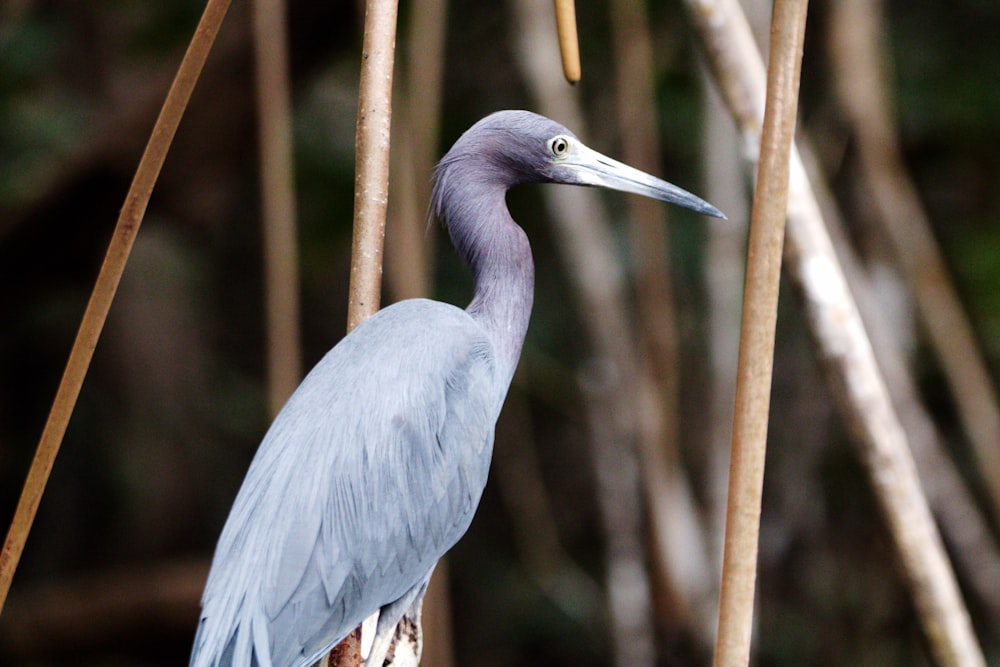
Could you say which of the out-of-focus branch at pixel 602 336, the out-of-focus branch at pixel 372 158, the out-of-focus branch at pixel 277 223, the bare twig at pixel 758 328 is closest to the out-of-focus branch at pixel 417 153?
the out-of-focus branch at pixel 277 223

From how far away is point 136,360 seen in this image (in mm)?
3742

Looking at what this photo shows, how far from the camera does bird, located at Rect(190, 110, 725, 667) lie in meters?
1.22

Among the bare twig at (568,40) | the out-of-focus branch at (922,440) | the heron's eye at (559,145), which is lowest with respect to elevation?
the out-of-focus branch at (922,440)

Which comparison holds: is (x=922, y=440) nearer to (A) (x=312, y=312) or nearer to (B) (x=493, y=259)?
(B) (x=493, y=259)

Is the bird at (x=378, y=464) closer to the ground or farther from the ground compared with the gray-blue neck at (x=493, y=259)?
closer to the ground

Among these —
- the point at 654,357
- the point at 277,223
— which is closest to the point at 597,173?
the point at 277,223

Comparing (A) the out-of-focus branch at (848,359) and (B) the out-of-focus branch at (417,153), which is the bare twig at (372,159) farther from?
(B) the out-of-focus branch at (417,153)

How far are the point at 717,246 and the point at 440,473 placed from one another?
125 cm

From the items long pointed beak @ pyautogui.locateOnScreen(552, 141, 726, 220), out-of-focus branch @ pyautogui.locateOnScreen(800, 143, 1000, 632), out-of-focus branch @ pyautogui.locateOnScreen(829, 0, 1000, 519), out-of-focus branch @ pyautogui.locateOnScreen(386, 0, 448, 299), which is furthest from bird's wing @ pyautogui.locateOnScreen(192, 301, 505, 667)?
out-of-focus branch @ pyautogui.locateOnScreen(829, 0, 1000, 519)

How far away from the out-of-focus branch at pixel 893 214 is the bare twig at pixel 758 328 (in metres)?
1.51

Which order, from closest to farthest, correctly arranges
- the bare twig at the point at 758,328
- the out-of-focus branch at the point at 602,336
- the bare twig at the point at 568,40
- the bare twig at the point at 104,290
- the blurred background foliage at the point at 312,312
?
the bare twig at the point at 758,328, the bare twig at the point at 104,290, the bare twig at the point at 568,40, the out-of-focus branch at the point at 602,336, the blurred background foliage at the point at 312,312

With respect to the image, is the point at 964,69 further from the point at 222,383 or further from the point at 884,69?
the point at 222,383

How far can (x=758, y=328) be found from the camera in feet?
2.61

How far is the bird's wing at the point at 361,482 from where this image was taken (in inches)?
48.3
